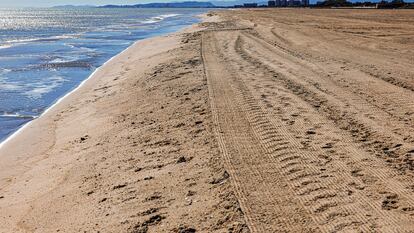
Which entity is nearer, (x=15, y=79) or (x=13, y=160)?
(x=13, y=160)

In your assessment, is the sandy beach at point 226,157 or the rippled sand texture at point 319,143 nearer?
the rippled sand texture at point 319,143

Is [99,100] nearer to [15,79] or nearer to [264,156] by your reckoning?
[15,79]

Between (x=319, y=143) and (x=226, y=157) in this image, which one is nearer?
(x=226, y=157)

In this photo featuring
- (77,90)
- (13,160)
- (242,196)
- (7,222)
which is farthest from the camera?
(77,90)

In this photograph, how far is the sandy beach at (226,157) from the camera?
4203mm

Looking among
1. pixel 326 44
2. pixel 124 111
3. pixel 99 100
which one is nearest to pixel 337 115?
pixel 124 111

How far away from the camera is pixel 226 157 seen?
5.53m

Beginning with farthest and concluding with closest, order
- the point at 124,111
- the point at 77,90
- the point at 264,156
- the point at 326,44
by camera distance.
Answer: the point at 326,44, the point at 77,90, the point at 124,111, the point at 264,156

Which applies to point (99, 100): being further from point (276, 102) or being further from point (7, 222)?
point (7, 222)

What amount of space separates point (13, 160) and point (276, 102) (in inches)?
169

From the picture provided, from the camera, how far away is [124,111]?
9305mm

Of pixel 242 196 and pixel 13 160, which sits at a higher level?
pixel 242 196

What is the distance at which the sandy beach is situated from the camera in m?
4.20

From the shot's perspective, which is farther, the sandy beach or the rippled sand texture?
the sandy beach
